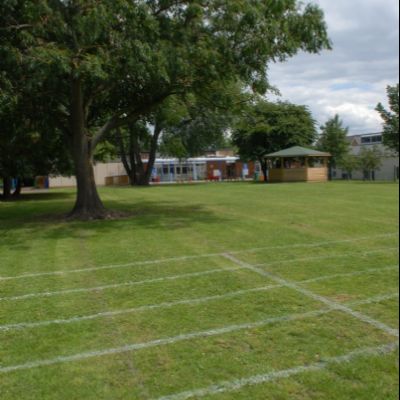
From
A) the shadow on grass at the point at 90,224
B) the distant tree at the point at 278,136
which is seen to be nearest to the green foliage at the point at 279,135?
the distant tree at the point at 278,136

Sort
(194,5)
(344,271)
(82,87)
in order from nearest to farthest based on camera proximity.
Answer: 1. (344,271)
2. (194,5)
3. (82,87)

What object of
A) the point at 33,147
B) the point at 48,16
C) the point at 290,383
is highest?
the point at 48,16

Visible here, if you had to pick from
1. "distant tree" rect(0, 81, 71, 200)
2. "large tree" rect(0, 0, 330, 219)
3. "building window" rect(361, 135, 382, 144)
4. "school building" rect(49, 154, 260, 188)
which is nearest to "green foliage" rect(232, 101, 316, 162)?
"school building" rect(49, 154, 260, 188)

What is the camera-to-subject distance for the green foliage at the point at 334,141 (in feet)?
175

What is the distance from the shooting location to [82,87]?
15133 mm

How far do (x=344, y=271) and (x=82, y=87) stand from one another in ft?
35.1

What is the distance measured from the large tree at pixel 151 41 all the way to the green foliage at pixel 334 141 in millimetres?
41350

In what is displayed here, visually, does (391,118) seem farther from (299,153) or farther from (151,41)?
(151,41)

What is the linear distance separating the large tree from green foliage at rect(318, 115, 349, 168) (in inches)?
1628

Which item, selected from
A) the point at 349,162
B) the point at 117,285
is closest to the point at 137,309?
the point at 117,285

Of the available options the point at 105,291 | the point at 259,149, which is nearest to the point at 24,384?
the point at 105,291

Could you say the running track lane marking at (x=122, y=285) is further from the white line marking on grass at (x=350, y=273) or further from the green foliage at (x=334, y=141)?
the green foliage at (x=334, y=141)

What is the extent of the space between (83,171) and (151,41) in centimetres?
507

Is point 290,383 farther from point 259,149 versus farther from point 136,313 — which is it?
point 259,149
